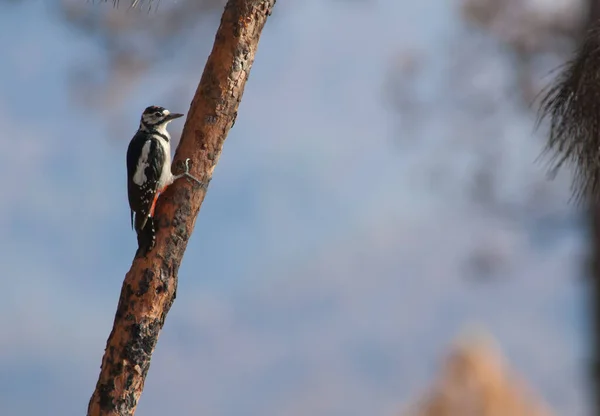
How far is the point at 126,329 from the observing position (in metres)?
3.03

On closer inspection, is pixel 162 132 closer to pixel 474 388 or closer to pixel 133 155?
pixel 133 155

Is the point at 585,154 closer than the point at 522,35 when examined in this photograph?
Yes

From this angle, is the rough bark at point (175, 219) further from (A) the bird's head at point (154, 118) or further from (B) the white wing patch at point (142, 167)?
(A) the bird's head at point (154, 118)

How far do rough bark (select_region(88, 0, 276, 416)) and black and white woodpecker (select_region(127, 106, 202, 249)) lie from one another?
40 millimetres

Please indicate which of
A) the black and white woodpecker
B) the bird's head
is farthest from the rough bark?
the bird's head

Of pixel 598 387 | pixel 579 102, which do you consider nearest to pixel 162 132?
pixel 579 102

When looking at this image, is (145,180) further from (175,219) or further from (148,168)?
(175,219)

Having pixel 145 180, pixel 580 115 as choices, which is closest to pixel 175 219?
pixel 145 180

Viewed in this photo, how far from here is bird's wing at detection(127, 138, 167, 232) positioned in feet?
10.7

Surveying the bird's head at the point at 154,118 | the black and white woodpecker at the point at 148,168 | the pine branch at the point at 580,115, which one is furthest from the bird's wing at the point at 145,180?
the pine branch at the point at 580,115

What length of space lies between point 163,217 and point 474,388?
4799 millimetres

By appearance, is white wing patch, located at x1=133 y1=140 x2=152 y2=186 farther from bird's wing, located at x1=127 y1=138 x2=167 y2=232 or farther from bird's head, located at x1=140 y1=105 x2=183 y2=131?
bird's head, located at x1=140 y1=105 x2=183 y2=131

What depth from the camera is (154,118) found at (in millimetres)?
3633

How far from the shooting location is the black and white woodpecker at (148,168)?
3.22 meters
